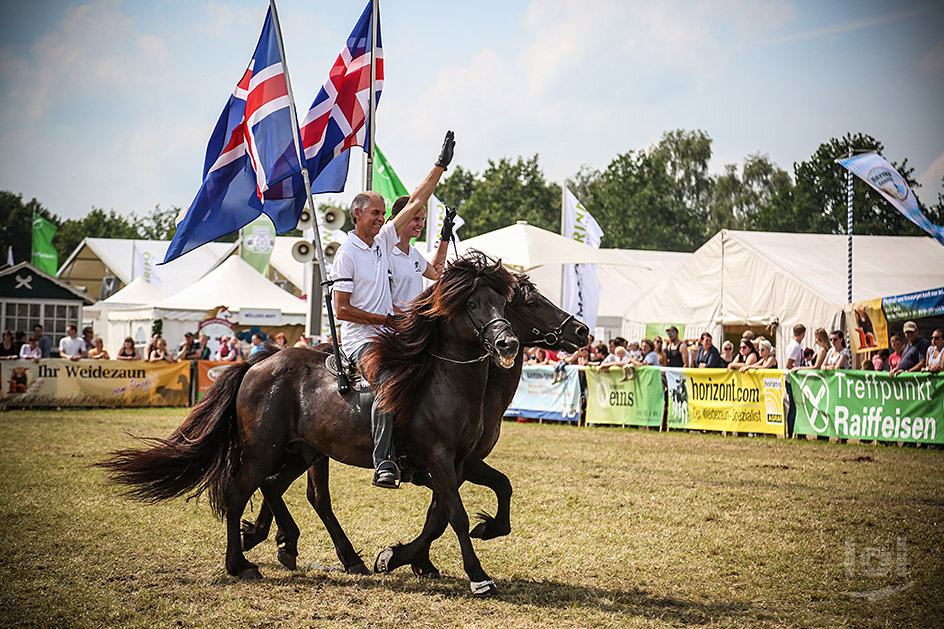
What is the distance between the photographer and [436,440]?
5.68 metres

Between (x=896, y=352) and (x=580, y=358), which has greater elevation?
(x=896, y=352)

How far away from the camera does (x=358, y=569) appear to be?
627cm

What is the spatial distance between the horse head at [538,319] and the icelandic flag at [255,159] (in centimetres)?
264

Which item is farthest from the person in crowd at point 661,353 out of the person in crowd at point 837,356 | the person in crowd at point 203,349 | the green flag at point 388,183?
the person in crowd at point 203,349

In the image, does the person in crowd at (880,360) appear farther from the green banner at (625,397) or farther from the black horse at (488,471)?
the black horse at (488,471)

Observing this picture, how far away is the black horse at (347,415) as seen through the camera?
566 centimetres

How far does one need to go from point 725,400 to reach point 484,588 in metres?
12.3

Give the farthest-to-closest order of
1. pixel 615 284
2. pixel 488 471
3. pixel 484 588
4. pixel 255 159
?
1. pixel 615 284
2. pixel 255 159
3. pixel 488 471
4. pixel 484 588

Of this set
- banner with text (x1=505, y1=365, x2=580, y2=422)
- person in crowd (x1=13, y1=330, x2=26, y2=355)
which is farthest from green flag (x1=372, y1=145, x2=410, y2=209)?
person in crowd (x1=13, y1=330, x2=26, y2=355)

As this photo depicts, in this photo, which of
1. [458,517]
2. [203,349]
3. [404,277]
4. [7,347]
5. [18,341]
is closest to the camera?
[458,517]

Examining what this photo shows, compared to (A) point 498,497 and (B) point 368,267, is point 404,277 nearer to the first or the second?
(B) point 368,267

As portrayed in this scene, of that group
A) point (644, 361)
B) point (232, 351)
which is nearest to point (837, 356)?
point (644, 361)

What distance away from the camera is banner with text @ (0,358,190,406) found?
19.3 metres

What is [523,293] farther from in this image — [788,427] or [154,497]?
[788,427]
